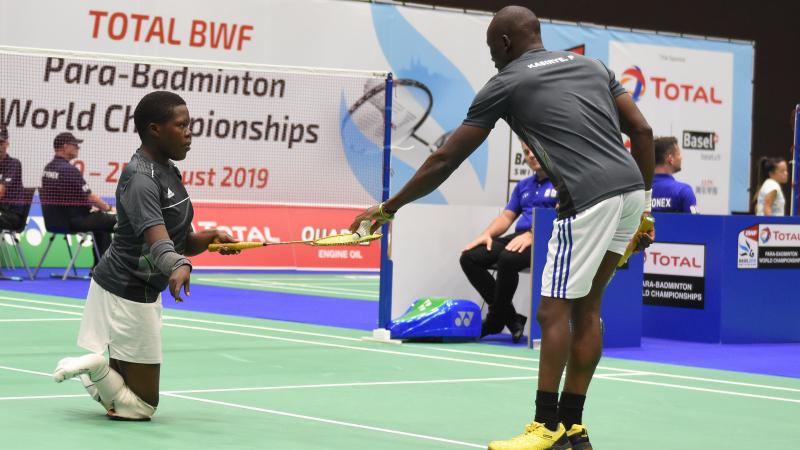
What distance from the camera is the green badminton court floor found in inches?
245

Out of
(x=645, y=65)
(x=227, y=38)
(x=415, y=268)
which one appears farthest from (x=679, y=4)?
(x=415, y=268)

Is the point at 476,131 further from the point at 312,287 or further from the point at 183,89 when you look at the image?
the point at 183,89

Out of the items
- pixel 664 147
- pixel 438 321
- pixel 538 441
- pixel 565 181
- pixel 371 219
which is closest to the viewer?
pixel 538 441

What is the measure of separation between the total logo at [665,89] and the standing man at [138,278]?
15.8 m

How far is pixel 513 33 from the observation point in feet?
19.2

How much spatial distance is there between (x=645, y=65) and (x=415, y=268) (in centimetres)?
1171

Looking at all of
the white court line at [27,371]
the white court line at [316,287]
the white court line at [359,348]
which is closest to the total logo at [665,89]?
the white court line at [316,287]

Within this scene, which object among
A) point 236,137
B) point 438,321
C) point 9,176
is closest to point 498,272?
point 438,321

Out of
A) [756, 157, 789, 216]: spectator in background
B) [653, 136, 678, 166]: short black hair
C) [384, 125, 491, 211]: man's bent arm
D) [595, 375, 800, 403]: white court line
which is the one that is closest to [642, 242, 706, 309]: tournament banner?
[653, 136, 678, 166]: short black hair

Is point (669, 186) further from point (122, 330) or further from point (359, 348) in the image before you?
point (122, 330)

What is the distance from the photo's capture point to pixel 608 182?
571cm

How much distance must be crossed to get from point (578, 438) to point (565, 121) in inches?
52.8

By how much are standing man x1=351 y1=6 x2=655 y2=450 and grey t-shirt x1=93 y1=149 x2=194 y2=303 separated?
124 cm

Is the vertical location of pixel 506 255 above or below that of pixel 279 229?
below
